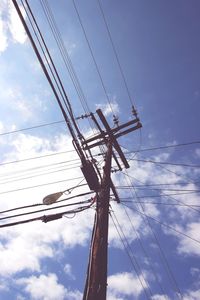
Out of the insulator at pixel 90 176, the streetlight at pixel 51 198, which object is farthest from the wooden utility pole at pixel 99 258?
the streetlight at pixel 51 198

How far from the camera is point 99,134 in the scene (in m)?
10.9

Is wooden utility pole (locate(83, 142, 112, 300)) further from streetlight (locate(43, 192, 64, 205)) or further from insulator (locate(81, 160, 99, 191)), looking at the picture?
streetlight (locate(43, 192, 64, 205))

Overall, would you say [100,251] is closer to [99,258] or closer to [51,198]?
[99,258]

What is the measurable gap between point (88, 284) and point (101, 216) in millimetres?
1544

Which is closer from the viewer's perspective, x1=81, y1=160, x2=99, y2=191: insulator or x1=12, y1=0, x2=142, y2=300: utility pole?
x1=12, y1=0, x2=142, y2=300: utility pole

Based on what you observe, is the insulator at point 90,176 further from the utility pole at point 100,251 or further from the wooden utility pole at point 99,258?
the wooden utility pole at point 99,258

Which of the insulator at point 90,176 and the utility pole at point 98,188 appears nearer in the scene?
the utility pole at point 98,188

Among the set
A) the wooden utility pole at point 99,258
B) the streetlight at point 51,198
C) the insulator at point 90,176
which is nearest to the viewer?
the wooden utility pole at point 99,258

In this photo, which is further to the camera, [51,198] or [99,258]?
[51,198]

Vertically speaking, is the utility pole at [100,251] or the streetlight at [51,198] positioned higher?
the streetlight at [51,198]

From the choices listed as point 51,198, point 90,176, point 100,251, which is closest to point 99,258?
point 100,251

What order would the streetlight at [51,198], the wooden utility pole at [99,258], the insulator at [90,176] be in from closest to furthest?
the wooden utility pole at [99,258] < the streetlight at [51,198] < the insulator at [90,176]

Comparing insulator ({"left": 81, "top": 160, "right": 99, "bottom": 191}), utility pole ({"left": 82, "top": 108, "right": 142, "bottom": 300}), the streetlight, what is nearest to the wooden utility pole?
utility pole ({"left": 82, "top": 108, "right": 142, "bottom": 300})

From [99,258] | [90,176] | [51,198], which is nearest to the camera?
[99,258]
